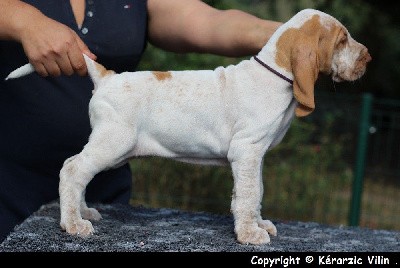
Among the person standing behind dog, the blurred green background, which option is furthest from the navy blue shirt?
the blurred green background

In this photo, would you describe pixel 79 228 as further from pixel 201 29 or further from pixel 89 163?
pixel 201 29

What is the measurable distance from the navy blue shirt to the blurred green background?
8.31 ft

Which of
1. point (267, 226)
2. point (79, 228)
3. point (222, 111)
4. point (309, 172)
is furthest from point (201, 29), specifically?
point (309, 172)

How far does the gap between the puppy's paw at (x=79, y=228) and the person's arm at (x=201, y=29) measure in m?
0.68

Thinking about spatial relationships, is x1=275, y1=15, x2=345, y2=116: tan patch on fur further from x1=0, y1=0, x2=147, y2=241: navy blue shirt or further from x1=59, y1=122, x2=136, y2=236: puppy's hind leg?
x1=0, y1=0, x2=147, y2=241: navy blue shirt

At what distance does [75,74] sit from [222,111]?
0.49 m

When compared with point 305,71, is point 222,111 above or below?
below

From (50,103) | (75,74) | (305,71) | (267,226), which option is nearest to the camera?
(305,71)

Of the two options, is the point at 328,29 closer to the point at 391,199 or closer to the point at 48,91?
the point at 48,91

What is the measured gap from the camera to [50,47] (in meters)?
1.55

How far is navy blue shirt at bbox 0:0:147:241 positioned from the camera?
6.40ft

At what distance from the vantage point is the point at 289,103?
161cm

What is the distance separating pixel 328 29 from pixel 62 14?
781mm

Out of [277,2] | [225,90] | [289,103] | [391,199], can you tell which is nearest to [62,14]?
[225,90]
